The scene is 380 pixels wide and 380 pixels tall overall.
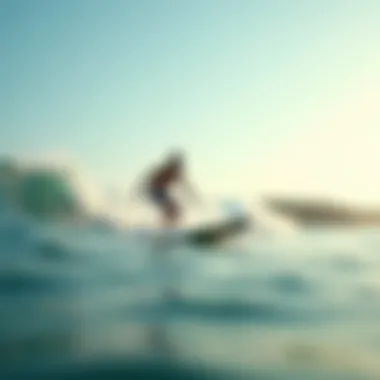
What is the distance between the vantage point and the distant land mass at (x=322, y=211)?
152 cm

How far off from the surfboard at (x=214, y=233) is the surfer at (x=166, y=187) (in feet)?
0.15

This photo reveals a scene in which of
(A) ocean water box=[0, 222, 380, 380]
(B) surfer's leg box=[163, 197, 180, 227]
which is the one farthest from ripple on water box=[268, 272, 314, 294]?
(B) surfer's leg box=[163, 197, 180, 227]

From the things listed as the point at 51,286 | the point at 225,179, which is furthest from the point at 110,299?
the point at 225,179

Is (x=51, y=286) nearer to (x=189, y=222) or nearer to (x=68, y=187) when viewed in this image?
(x=68, y=187)

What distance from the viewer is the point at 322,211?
1.52 metres

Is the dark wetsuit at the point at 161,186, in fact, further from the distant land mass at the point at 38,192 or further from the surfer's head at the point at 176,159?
the distant land mass at the point at 38,192

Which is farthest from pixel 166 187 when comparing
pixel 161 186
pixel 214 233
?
pixel 214 233

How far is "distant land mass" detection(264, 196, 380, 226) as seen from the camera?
152 cm

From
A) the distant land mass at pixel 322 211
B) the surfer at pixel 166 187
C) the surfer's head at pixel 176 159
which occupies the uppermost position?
the surfer's head at pixel 176 159

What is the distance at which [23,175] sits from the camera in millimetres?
1543

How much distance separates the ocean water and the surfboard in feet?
0.07

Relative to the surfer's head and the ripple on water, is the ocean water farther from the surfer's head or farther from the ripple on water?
the surfer's head

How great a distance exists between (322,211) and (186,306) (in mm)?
350

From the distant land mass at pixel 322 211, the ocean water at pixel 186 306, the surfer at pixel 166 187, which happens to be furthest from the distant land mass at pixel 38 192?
the distant land mass at pixel 322 211
